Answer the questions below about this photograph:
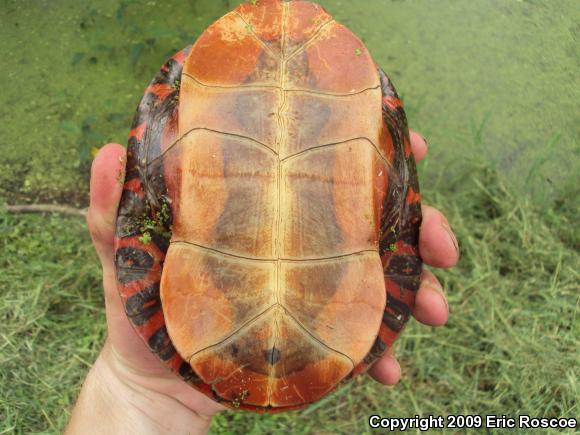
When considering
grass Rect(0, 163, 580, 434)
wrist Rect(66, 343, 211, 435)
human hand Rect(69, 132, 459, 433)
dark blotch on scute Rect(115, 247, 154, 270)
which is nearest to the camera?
dark blotch on scute Rect(115, 247, 154, 270)

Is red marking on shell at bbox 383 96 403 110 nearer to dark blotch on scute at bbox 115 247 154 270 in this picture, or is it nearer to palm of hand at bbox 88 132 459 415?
palm of hand at bbox 88 132 459 415

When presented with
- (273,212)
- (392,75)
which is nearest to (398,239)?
(273,212)

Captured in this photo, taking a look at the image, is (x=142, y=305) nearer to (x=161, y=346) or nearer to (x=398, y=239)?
(x=161, y=346)

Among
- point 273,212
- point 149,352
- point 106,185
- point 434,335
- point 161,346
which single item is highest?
point 273,212

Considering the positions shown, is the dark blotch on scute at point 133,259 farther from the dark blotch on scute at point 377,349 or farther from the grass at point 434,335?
the grass at point 434,335

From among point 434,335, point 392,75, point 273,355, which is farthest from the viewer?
point 392,75

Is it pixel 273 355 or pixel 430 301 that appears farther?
pixel 430 301

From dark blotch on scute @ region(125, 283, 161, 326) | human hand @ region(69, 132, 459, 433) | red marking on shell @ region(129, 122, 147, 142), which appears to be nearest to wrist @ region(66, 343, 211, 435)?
human hand @ region(69, 132, 459, 433)
